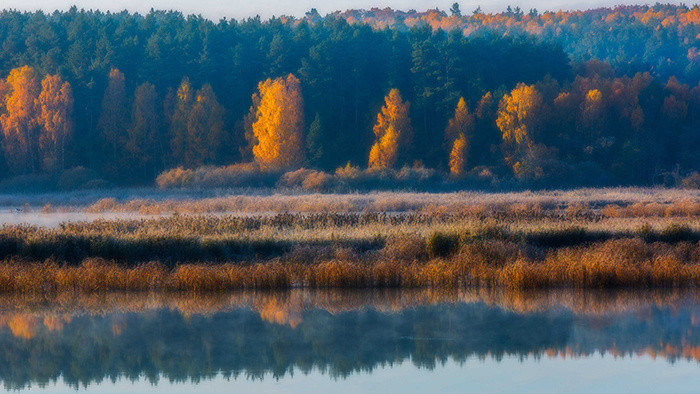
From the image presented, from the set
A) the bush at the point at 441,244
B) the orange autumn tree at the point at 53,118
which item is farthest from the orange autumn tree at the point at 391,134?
the bush at the point at 441,244

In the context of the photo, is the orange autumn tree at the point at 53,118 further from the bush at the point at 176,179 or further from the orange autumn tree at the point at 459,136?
the orange autumn tree at the point at 459,136

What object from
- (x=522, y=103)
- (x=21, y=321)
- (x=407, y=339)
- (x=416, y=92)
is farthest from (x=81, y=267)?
(x=416, y=92)

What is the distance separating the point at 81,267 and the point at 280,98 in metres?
41.7

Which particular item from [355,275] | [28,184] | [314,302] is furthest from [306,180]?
[314,302]

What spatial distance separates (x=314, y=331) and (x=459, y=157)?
48.9 m

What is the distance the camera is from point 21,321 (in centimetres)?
1491

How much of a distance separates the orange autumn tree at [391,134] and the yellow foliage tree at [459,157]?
3.31 meters

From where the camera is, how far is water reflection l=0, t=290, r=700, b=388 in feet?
40.4

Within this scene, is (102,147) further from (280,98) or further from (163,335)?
(163,335)

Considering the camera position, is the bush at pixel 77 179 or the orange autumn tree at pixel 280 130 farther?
the bush at pixel 77 179

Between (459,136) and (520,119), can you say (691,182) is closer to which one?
(520,119)

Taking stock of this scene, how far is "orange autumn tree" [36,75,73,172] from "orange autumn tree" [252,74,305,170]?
44.9 ft

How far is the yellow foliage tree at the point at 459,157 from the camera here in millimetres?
61812

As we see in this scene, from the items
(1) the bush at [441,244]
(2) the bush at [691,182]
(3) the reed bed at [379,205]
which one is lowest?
(2) the bush at [691,182]
